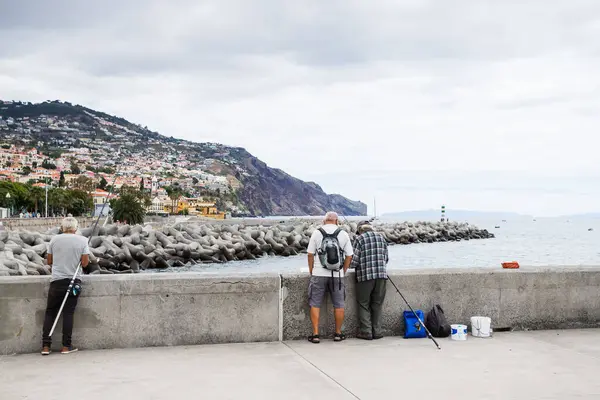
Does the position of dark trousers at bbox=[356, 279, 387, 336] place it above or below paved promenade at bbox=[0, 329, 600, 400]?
above

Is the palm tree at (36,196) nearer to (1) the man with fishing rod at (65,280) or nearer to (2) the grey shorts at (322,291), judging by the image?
(1) the man with fishing rod at (65,280)

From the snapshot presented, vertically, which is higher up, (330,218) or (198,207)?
(198,207)

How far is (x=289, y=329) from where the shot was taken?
7.18 meters

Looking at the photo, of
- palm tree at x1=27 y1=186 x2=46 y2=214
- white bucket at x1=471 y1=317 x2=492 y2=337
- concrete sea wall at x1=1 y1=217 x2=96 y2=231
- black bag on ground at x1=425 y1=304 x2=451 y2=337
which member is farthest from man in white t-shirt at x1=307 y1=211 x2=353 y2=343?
palm tree at x1=27 y1=186 x2=46 y2=214

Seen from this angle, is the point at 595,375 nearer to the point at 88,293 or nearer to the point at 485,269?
the point at 485,269

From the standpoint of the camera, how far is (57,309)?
21.0 ft

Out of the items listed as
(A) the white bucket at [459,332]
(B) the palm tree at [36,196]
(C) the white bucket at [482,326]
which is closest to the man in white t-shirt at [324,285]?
(A) the white bucket at [459,332]

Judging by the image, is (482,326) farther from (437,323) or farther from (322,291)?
(322,291)

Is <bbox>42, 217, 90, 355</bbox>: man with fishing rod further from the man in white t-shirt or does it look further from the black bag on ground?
the black bag on ground

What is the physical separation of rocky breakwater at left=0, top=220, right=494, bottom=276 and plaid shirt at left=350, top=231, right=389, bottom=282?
1223 centimetres

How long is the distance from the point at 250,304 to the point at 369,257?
1.42 meters

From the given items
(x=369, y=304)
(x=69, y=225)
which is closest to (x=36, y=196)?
(x=69, y=225)

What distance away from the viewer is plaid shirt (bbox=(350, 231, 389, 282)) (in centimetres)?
719

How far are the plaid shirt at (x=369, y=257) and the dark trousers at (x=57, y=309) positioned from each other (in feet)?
10.00
